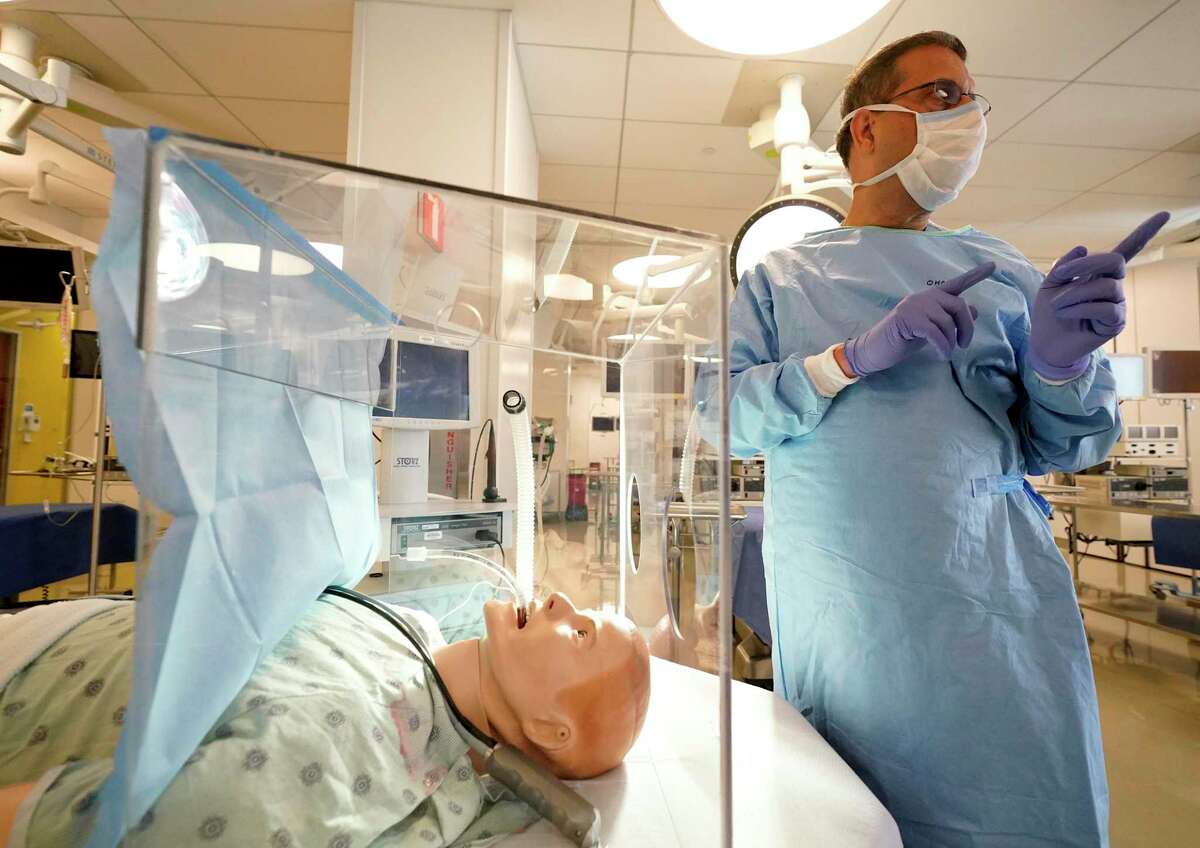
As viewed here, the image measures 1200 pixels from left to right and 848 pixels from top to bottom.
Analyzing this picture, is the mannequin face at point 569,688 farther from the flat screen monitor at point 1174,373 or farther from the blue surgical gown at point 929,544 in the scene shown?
the flat screen monitor at point 1174,373

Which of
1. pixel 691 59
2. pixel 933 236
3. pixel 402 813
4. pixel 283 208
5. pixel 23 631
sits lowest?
pixel 402 813

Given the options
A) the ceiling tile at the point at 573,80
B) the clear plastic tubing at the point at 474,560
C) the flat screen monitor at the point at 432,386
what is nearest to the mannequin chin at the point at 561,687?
the clear plastic tubing at the point at 474,560

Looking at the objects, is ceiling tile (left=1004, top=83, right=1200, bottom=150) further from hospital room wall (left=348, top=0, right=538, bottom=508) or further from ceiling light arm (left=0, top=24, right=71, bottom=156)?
ceiling light arm (left=0, top=24, right=71, bottom=156)

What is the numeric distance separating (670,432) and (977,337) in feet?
1.69

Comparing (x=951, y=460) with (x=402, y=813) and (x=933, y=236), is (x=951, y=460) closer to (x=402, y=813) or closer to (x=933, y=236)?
(x=933, y=236)

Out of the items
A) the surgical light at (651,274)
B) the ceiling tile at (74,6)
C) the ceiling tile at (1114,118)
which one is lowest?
the surgical light at (651,274)

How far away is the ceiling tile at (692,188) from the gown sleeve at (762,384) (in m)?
2.50

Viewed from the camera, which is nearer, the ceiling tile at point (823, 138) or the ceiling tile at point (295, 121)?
the ceiling tile at point (295, 121)

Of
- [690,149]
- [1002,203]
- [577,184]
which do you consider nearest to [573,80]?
[690,149]

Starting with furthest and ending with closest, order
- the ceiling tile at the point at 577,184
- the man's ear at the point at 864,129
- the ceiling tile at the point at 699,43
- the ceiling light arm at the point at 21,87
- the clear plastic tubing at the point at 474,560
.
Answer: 1. the ceiling tile at the point at 577,184
2. the ceiling tile at the point at 699,43
3. the ceiling light arm at the point at 21,87
4. the man's ear at the point at 864,129
5. the clear plastic tubing at the point at 474,560

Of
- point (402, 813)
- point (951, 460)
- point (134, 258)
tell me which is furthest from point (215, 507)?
point (951, 460)

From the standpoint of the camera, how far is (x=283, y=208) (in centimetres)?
50

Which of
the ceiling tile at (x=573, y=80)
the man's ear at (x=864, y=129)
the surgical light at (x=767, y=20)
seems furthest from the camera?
the ceiling tile at (x=573, y=80)

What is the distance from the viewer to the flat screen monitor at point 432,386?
90 cm
